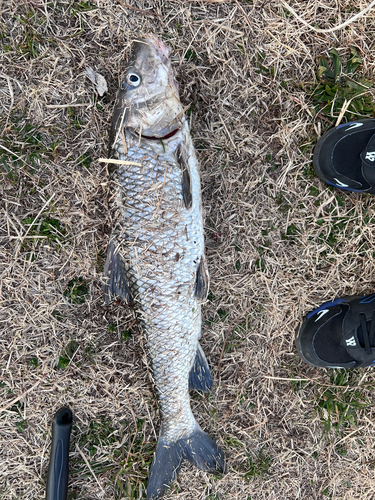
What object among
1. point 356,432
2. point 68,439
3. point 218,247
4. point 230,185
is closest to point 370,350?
point 356,432

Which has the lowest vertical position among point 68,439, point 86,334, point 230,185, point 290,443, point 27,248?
point 290,443

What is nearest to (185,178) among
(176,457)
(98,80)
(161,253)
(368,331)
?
(161,253)

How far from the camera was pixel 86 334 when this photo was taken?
2.42 meters

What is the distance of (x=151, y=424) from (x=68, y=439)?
0.58m

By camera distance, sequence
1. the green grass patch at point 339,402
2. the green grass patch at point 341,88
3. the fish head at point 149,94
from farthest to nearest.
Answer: the green grass patch at point 339,402, the green grass patch at point 341,88, the fish head at point 149,94

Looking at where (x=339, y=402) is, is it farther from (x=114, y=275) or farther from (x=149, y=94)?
(x=149, y=94)

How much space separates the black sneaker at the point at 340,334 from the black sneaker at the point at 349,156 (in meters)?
0.87

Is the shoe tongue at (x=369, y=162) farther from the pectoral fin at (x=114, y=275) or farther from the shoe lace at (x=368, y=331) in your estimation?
A: the pectoral fin at (x=114, y=275)

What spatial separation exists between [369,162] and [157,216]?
153cm

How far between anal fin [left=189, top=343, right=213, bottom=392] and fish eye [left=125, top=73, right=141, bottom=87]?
5.67 ft

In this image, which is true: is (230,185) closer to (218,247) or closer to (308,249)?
(218,247)

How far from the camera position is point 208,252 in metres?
2.40

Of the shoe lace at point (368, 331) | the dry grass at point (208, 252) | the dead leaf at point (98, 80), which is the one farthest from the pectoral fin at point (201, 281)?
the dead leaf at point (98, 80)

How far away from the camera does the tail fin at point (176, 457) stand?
2316mm
